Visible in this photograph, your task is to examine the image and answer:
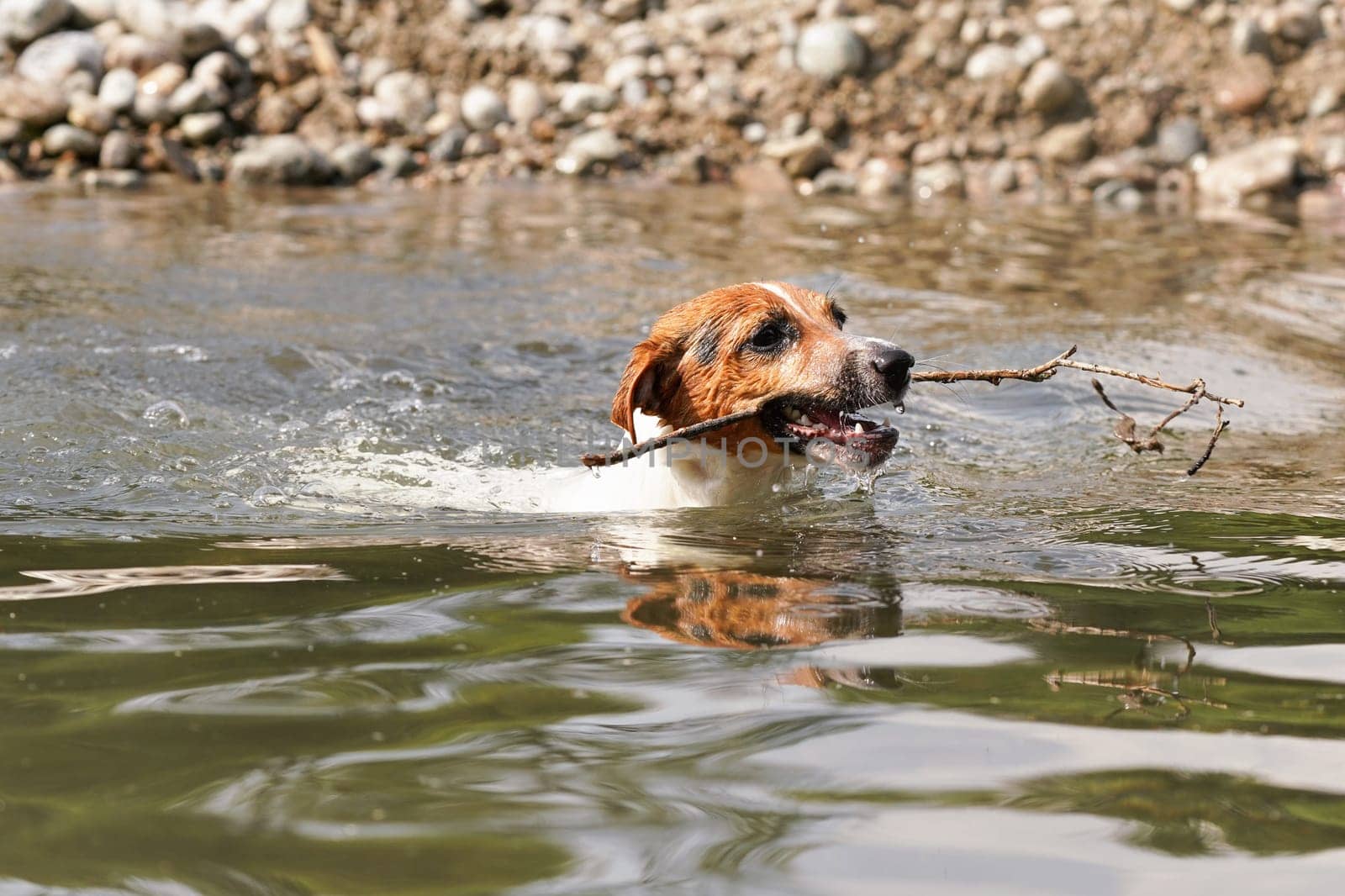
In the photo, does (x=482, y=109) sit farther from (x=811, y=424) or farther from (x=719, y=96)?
(x=811, y=424)

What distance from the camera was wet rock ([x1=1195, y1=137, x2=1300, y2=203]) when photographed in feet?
45.8

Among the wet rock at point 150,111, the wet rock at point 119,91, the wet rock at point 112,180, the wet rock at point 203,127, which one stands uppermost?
the wet rock at point 119,91

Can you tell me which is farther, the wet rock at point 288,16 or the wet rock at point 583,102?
the wet rock at point 288,16

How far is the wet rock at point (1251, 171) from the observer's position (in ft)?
45.8

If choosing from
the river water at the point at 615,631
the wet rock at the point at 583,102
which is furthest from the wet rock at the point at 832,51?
the river water at the point at 615,631

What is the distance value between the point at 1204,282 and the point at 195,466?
686cm

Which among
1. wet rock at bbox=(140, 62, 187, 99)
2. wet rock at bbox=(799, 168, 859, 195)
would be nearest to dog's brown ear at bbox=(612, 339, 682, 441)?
wet rock at bbox=(799, 168, 859, 195)

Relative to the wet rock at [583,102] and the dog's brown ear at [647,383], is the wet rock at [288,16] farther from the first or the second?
the dog's brown ear at [647,383]

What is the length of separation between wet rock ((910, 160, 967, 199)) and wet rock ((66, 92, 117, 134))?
756 cm

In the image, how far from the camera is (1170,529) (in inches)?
179

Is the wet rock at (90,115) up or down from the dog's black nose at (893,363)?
up

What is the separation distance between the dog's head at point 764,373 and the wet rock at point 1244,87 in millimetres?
11105

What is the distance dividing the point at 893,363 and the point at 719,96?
35.2 feet

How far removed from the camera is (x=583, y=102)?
49.3 feet
